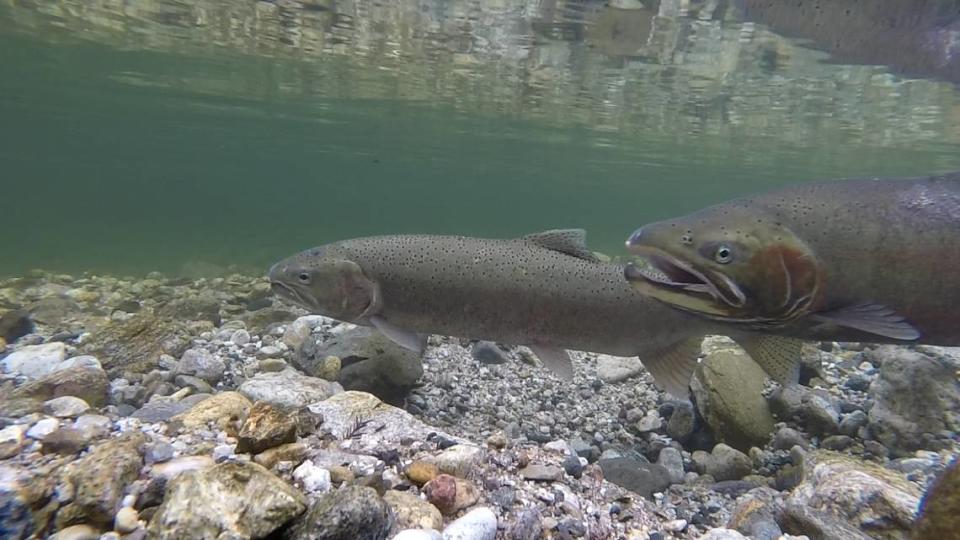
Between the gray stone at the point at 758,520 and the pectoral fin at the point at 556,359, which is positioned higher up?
the gray stone at the point at 758,520

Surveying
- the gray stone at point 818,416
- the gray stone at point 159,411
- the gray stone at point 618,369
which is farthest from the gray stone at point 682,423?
the gray stone at point 159,411

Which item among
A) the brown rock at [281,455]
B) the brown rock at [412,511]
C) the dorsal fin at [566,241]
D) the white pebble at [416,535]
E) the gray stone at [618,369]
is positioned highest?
the dorsal fin at [566,241]

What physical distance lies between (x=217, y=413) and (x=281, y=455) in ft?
2.44

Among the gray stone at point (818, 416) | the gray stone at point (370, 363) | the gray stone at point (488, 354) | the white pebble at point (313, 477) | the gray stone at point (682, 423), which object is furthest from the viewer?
the gray stone at point (488, 354)

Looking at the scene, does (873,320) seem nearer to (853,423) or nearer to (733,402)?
(733,402)

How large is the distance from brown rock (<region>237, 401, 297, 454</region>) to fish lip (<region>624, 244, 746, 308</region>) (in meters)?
2.01

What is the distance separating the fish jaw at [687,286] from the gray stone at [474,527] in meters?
1.40

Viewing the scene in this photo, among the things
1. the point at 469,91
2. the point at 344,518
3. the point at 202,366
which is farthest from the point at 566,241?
the point at 469,91

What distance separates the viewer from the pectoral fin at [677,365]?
15.5 feet

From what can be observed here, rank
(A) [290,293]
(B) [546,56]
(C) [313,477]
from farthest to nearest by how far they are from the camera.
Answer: (B) [546,56]
(A) [290,293]
(C) [313,477]

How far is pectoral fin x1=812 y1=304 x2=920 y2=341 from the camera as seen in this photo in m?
3.07

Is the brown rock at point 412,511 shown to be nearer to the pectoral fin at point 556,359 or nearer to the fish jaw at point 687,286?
the fish jaw at point 687,286

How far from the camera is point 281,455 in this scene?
9.81 ft

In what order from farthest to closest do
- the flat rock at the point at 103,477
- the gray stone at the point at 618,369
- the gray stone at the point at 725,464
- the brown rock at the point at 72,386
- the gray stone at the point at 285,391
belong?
the gray stone at the point at 618,369 → the gray stone at the point at 725,464 → the brown rock at the point at 72,386 → the gray stone at the point at 285,391 → the flat rock at the point at 103,477
